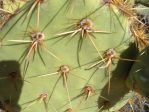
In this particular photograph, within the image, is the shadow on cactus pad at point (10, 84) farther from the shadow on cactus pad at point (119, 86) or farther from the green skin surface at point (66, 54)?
the shadow on cactus pad at point (119, 86)

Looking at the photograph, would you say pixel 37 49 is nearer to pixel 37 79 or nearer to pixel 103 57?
pixel 37 79

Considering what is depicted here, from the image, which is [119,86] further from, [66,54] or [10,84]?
[10,84]

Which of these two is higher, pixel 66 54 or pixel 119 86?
pixel 66 54

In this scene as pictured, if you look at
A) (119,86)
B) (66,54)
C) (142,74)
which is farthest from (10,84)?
(142,74)

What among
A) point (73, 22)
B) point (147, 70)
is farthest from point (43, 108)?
point (147, 70)

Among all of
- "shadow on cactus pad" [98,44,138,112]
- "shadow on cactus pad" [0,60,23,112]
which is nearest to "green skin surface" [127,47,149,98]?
"shadow on cactus pad" [98,44,138,112]

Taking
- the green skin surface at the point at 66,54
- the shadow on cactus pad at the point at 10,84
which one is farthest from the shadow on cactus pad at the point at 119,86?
the shadow on cactus pad at the point at 10,84

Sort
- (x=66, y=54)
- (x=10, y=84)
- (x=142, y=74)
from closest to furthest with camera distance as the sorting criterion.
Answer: (x=142, y=74), (x=66, y=54), (x=10, y=84)
